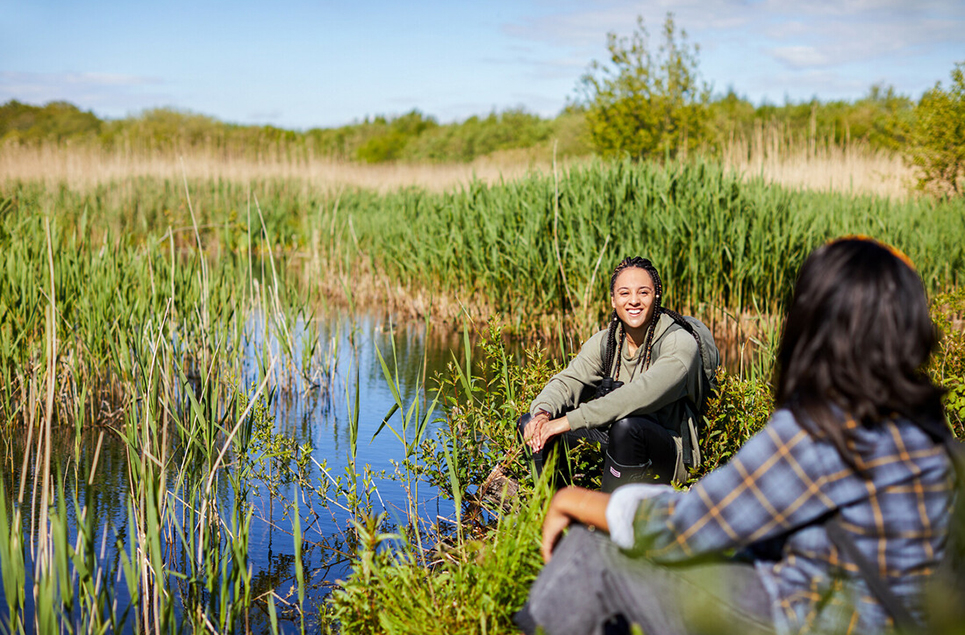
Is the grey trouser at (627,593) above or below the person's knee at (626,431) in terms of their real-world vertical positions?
above

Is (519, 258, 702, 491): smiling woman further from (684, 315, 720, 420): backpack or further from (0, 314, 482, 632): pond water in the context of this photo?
(0, 314, 482, 632): pond water

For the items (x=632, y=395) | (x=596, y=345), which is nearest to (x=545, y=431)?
(x=632, y=395)

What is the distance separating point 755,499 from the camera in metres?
1.43

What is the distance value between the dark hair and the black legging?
5.83ft

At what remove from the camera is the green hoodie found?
316 cm

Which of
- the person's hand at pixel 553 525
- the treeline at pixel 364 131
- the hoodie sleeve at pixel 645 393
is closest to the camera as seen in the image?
the person's hand at pixel 553 525

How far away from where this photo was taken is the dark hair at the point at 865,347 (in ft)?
4.53

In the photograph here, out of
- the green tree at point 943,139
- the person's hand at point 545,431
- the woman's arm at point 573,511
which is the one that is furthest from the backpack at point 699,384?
the green tree at point 943,139

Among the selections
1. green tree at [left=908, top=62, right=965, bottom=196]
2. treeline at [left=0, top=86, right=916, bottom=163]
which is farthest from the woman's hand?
treeline at [left=0, top=86, right=916, bottom=163]

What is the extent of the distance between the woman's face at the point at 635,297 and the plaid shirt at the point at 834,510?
74.4 inches

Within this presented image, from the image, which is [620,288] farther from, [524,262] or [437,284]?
[437,284]

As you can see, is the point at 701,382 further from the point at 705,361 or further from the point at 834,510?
the point at 834,510

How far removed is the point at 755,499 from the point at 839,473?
149mm

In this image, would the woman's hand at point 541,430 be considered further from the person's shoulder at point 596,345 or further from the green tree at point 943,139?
the green tree at point 943,139
